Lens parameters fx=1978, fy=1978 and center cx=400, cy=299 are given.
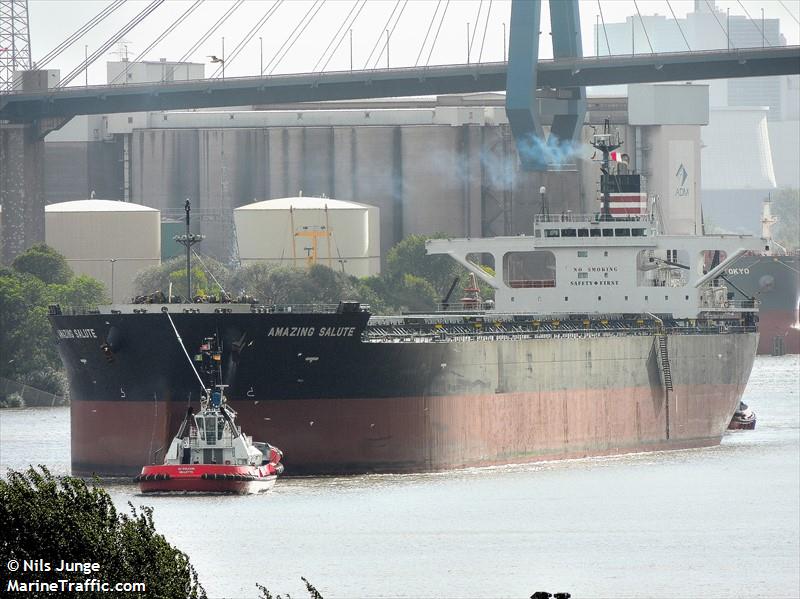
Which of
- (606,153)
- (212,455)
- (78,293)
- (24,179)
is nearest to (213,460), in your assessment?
(212,455)

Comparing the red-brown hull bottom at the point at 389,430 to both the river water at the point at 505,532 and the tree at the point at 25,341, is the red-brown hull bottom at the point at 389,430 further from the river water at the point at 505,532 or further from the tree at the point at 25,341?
the tree at the point at 25,341

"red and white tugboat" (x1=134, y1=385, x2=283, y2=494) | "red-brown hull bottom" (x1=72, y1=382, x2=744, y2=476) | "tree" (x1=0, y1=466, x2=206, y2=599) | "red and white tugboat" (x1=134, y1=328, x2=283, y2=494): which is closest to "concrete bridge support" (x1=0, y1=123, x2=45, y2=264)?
"red-brown hull bottom" (x1=72, y1=382, x2=744, y2=476)

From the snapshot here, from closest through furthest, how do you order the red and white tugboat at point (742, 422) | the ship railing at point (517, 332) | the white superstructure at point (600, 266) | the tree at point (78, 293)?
the ship railing at point (517, 332) < the white superstructure at point (600, 266) < the red and white tugboat at point (742, 422) < the tree at point (78, 293)

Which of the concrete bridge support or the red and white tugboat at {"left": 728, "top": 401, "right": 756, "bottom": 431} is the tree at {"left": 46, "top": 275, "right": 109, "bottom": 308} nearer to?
the concrete bridge support

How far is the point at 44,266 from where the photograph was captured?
69938 millimetres

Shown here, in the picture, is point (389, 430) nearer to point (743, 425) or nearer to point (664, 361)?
point (664, 361)

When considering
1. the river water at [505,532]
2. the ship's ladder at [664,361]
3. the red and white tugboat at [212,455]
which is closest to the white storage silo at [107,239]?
the ship's ladder at [664,361]

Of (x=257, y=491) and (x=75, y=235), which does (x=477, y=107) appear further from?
(x=257, y=491)

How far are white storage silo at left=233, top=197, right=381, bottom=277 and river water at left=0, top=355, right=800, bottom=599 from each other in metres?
41.0

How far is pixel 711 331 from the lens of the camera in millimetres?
44625

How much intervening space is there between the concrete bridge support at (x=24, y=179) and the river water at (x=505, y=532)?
120 feet

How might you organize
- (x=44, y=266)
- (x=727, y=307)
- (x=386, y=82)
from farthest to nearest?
(x=44, y=266) → (x=386, y=82) → (x=727, y=307)

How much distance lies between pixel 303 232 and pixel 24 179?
11523mm

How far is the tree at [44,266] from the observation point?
6975 centimetres
